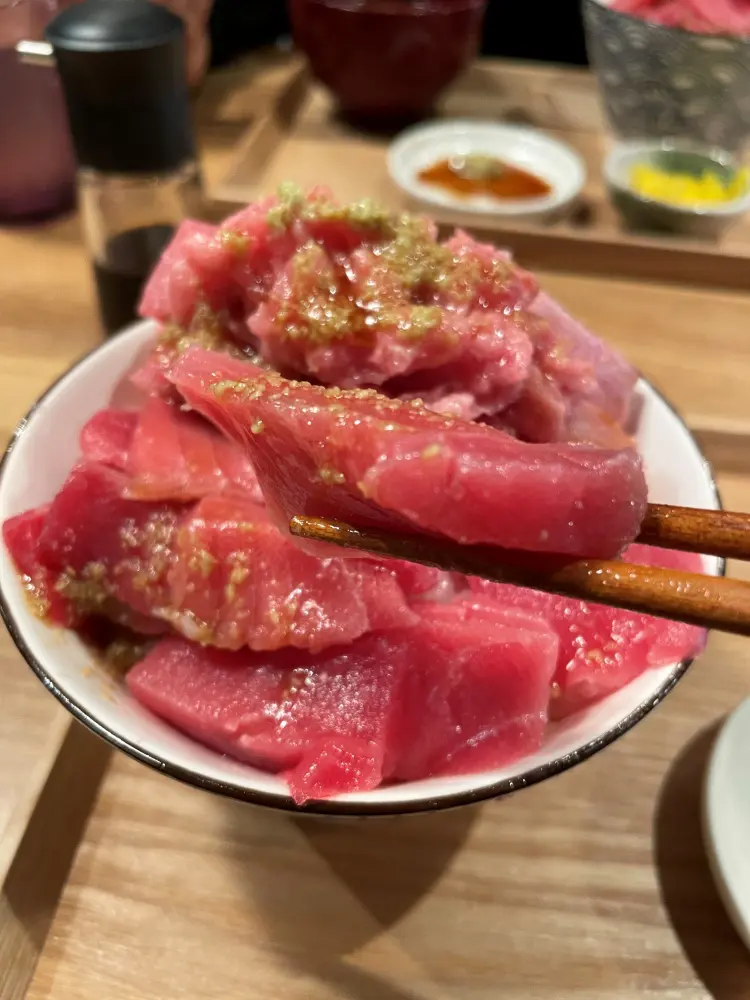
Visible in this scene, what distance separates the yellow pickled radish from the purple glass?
1.57 m

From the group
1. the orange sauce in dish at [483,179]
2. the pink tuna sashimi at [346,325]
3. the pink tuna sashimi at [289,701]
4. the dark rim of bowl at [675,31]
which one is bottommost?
the pink tuna sashimi at [289,701]

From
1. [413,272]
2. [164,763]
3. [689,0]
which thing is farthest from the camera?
[689,0]

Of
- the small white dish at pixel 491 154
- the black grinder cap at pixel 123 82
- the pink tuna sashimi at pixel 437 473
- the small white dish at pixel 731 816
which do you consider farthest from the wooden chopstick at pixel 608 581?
the small white dish at pixel 491 154

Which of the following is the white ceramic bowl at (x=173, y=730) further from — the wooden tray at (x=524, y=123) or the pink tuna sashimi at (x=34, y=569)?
the wooden tray at (x=524, y=123)

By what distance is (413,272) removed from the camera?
1.15 metres

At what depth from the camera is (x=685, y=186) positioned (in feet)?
7.86

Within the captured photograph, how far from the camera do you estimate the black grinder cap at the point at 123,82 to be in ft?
5.23

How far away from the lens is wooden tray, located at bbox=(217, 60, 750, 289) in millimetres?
2094

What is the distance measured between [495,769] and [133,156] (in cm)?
148

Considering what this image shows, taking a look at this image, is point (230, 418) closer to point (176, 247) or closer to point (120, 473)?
point (120, 473)

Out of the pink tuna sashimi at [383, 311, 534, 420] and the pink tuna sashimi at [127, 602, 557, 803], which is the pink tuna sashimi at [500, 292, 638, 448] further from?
the pink tuna sashimi at [127, 602, 557, 803]

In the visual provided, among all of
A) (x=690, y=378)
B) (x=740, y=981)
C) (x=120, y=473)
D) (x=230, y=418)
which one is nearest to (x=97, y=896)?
(x=120, y=473)

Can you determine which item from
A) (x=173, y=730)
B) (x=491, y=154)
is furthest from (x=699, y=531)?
(x=491, y=154)

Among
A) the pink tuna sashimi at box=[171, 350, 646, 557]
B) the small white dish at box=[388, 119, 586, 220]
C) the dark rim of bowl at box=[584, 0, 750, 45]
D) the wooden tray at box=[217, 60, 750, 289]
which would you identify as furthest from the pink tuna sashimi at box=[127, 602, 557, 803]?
the dark rim of bowl at box=[584, 0, 750, 45]
